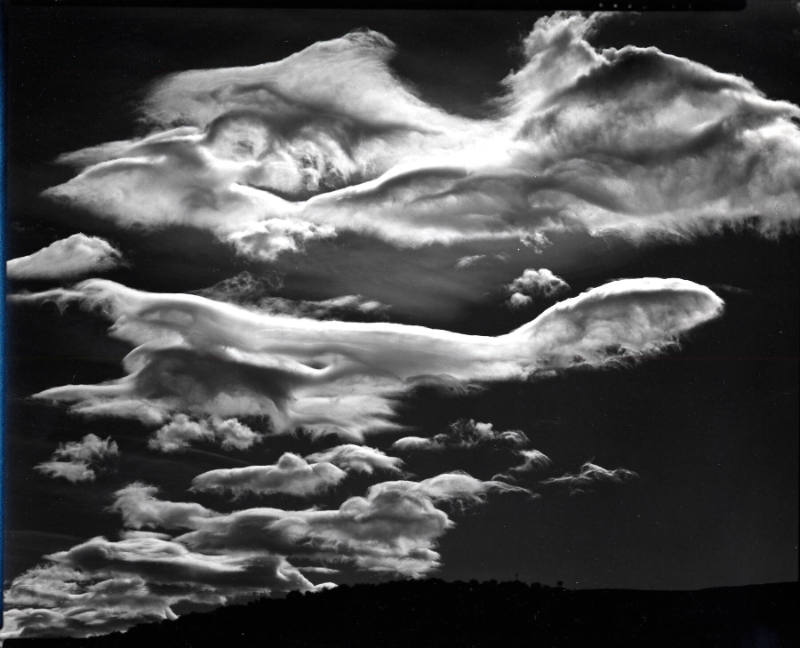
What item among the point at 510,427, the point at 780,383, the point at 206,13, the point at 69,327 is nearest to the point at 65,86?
the point at 206,13

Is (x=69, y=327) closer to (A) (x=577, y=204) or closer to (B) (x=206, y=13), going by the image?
(B) (x=206, y=13)

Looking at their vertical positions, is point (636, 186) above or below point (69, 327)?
above

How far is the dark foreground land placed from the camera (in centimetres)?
359

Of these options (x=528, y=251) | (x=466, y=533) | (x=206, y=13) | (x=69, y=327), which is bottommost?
(x=466, y=533)

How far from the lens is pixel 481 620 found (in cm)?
361

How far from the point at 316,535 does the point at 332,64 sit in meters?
1.65

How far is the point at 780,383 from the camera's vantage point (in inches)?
146

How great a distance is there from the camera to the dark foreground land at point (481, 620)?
3592 millimetres

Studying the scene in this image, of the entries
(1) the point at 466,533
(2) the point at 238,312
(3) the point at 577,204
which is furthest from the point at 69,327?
(3) the point at 577,204

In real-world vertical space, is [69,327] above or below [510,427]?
above

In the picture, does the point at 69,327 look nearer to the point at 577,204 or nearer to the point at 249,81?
the point at 249,81

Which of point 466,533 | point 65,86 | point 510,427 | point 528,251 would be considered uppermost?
point 65,86

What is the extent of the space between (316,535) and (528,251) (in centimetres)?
124

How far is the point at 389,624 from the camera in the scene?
3.61 m
